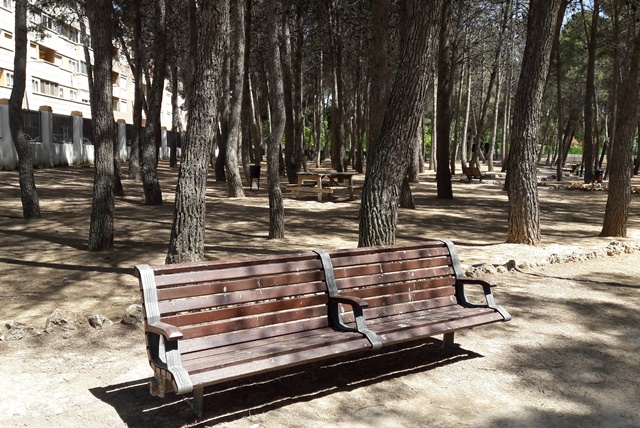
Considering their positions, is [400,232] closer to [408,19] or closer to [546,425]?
[408,19]

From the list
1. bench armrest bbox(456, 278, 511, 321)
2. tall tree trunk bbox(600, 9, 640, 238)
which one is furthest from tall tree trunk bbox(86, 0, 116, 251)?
tall tree trunk bbox(600, 9, 640, 238)

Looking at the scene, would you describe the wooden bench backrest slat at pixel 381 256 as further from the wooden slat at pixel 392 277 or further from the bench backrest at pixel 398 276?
the wooden slat at pixel 392 277

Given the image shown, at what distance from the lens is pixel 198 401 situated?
396 centimetres

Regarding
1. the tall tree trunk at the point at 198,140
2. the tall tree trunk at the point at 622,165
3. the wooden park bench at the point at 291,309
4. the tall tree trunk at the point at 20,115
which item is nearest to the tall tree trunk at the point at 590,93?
the tall tree trunk at the point at 622,165

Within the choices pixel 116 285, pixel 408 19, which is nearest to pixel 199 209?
pixel 116 285

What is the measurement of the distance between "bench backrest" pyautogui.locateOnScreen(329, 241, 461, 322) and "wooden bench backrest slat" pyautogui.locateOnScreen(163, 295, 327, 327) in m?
0.30

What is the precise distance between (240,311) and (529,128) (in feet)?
24.0

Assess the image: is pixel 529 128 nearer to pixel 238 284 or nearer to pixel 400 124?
pixel 400 124

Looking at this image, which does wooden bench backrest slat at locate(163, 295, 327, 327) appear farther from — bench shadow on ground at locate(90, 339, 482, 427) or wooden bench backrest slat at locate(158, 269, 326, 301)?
bench shadow on ground at locate(90, 339, 482, 427)

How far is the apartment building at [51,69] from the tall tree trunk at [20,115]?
95.5 ft

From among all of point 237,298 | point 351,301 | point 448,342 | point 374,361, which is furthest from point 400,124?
point 237,298

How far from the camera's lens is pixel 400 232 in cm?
1223

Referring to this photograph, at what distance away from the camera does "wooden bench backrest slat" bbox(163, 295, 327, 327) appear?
13.0 ft

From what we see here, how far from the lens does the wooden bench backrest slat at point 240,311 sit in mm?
3973
